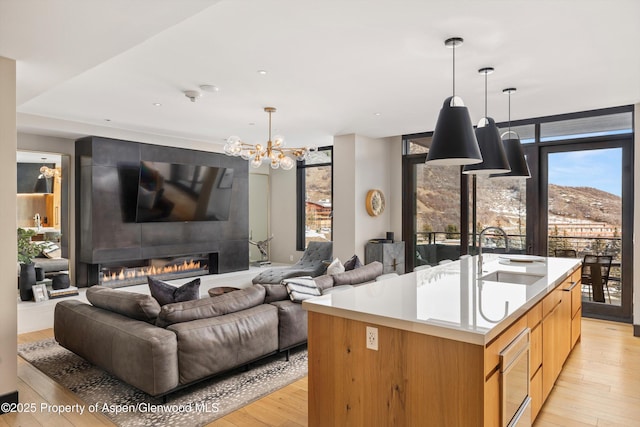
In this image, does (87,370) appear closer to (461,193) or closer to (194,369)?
(194,369)

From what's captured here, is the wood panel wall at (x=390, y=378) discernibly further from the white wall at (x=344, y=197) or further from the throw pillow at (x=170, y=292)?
the white wall at (x=344, y=197)

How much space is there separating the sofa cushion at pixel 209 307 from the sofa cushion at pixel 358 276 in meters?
0.86

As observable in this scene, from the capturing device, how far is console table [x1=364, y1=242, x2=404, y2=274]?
6.77m

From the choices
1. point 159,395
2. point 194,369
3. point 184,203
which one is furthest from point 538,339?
point 184,203

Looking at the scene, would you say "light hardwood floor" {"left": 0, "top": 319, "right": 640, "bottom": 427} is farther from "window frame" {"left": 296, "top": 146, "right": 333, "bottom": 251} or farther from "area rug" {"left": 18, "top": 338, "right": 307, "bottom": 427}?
"window frame" {"left": 296, "top": 146, "right": 333, "bottom": 251}

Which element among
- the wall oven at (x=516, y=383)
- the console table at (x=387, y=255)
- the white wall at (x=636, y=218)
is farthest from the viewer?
the console table at (x=387, y=255)

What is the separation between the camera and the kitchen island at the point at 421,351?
1725 mm

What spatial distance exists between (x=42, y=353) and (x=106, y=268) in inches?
101

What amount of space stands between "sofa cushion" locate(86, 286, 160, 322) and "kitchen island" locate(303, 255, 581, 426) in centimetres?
154

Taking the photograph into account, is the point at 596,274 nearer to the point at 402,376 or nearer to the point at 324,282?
the point at 324,282

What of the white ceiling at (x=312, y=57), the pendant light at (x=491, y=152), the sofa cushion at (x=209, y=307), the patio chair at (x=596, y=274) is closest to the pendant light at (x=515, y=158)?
the pendant light at (x=491, y=152)

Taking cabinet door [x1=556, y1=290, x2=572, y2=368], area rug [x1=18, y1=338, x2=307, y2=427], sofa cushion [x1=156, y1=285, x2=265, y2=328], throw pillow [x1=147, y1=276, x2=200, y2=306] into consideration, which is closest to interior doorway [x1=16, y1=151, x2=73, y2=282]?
area rug [x1=18, y1=338, x2=307, y2=427]

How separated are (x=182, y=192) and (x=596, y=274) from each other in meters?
6.33

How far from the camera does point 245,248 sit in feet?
26.7
